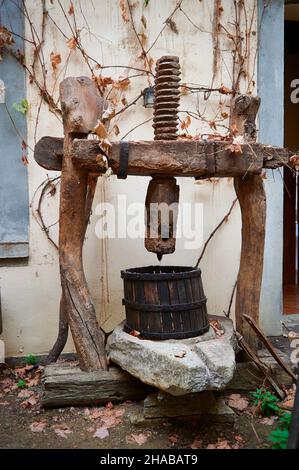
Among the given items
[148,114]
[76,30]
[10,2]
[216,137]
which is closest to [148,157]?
[216,137]

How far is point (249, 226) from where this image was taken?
3.76 m

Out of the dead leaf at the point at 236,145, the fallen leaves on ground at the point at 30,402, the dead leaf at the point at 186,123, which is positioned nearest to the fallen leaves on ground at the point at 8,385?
the fallen leaves on ground at the point at 30,402

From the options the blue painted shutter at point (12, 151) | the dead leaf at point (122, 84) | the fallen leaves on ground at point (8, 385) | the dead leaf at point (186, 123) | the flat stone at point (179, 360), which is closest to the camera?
the flat stone at point (179, 360)

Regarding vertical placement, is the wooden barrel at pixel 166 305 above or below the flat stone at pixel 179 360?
above

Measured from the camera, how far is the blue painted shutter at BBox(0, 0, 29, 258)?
4180 mm

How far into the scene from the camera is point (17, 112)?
420 centimetres

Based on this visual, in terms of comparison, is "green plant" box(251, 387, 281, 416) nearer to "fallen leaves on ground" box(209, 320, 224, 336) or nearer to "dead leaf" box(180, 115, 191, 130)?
"fallen leaves on ground" box(209, 320, 224, 336)

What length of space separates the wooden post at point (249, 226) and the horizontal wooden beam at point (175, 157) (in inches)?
8.7

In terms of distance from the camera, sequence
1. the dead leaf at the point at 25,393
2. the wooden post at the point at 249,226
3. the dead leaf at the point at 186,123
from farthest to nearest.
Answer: the dead leaf at the point at 186,123, the dead leaf at the point at 25,393, the wooden post at the point at 249,226

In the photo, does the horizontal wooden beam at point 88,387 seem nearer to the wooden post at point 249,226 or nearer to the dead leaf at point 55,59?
the wooden post at point 249,226

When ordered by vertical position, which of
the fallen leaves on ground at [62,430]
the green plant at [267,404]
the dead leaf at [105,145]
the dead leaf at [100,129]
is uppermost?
the dead leaf at [100,129]

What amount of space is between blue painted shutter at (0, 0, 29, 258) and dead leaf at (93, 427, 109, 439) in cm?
186

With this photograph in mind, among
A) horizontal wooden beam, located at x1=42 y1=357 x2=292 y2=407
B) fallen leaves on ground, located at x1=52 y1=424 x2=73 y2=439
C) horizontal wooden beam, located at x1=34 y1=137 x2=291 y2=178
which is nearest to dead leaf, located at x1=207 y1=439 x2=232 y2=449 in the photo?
horizontal wooden beam, located at x1=42 y1=357 x2=292 y2=407

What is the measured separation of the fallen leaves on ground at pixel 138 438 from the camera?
115 inches
